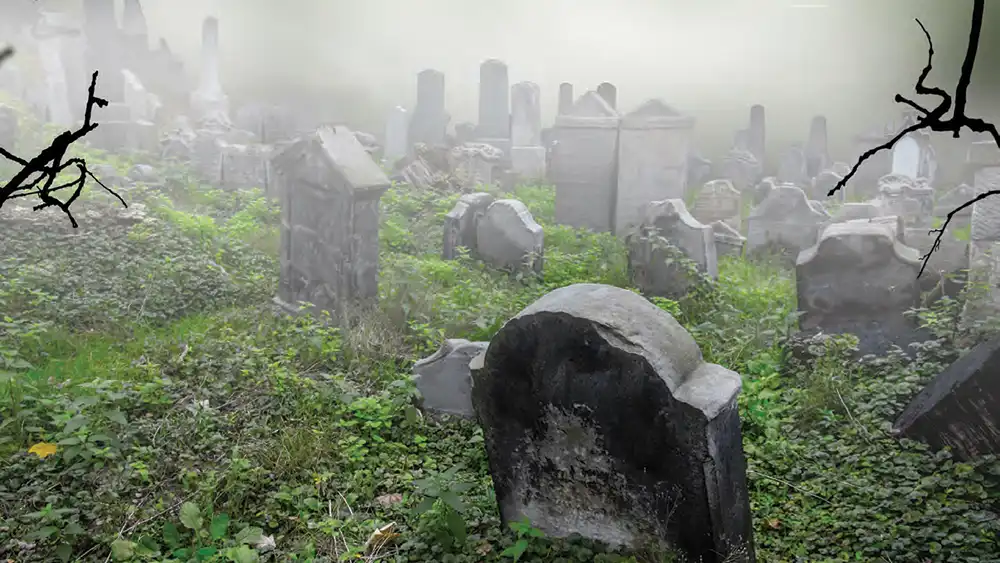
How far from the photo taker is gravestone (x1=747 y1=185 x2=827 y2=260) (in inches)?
380

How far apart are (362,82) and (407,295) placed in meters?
18.9

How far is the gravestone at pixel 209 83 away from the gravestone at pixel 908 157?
45.6ft

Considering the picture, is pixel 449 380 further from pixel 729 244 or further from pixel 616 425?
pixel 729 244

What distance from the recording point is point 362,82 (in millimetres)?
24297

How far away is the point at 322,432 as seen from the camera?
434 cm

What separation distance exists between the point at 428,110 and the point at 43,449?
525 inches

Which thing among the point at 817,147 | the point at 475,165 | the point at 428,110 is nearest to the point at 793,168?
the point at 817,147

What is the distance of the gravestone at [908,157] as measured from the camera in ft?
45.1

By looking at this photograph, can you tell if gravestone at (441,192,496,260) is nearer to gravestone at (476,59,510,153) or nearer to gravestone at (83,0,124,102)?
gravestone at (476,59,510,153)

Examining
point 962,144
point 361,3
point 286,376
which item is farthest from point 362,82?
point 286,376

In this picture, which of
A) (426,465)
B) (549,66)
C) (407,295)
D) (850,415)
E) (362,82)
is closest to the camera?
(426,465)

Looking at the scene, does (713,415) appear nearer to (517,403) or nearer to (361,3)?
(517,403)

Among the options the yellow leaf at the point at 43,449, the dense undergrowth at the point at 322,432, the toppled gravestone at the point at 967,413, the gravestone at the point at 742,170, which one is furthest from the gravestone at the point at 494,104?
the yellow leaf at the point at 43,449

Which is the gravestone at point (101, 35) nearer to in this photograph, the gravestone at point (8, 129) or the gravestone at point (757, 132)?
the gravestone at point (8, 129)
